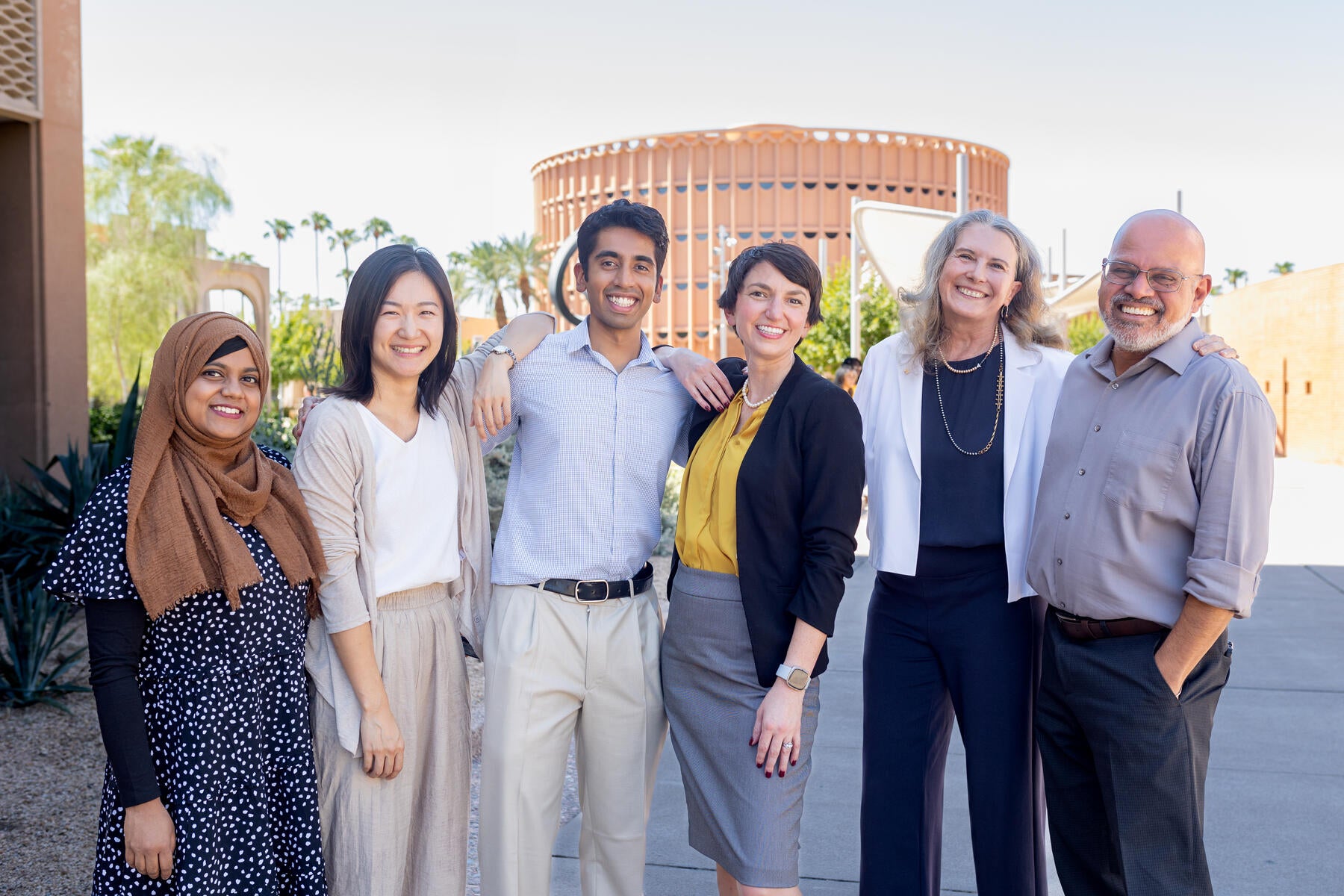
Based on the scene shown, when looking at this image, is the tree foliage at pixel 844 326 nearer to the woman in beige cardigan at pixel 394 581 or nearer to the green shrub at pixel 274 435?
the green shrub at pixel 274 435

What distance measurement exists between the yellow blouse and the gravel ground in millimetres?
1449

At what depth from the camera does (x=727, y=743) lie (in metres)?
2.71

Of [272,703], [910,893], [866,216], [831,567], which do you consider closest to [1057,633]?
[831,567]

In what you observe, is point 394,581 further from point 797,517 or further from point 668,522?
point 668,522

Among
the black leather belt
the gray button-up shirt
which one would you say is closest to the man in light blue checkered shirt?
the black leather belt

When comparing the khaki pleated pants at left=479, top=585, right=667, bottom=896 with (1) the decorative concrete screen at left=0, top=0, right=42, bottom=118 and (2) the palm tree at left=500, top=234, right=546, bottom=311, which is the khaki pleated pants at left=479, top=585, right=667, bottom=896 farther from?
(2) the palm tree at left=500, top=234, right=546, bottom=311

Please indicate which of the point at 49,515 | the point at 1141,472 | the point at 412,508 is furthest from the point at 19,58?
the point at 1141,472

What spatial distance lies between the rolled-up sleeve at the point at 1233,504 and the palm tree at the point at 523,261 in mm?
61208

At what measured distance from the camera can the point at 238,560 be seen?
235 cm

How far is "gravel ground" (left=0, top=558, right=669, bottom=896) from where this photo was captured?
383cm

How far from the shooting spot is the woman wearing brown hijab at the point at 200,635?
2.28m

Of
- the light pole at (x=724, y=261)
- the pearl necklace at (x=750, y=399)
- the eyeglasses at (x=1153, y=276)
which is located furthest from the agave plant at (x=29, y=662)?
the light pole at (x=724, y=261)

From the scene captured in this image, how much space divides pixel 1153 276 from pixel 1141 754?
4.04ft

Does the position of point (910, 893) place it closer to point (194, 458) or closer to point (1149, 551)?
point (1149, 551)
